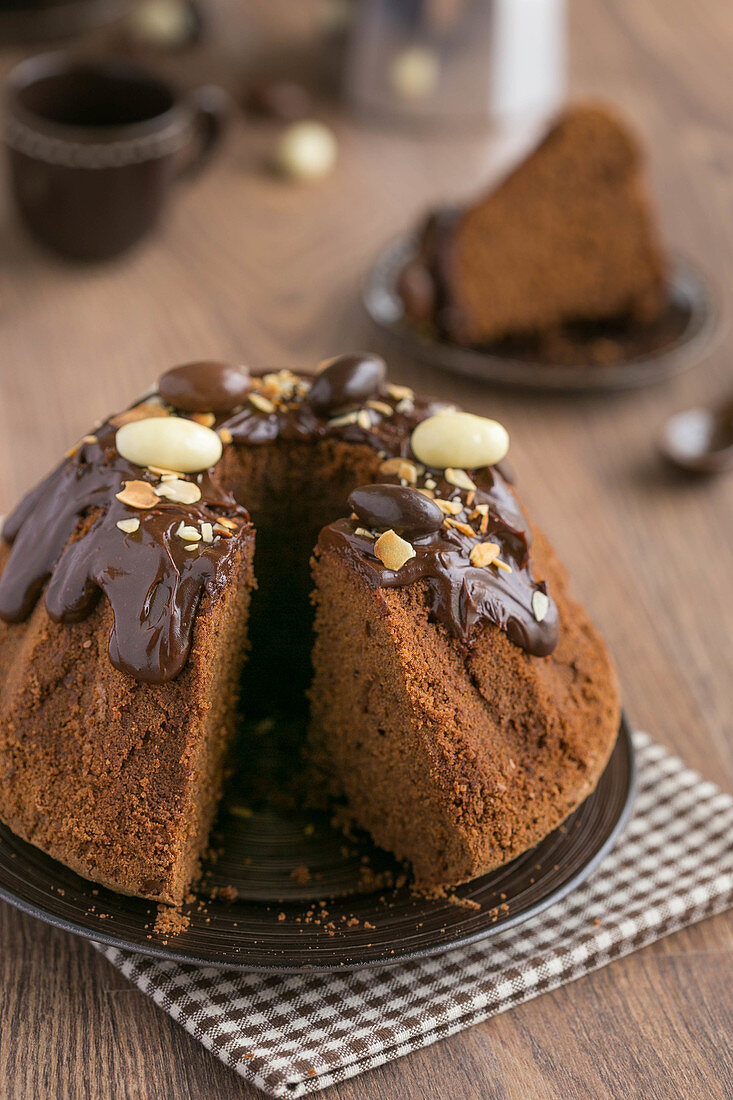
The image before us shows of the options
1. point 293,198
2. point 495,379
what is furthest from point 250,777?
point 293,198

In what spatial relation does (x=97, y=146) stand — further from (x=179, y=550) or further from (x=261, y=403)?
(x=179, y=550)

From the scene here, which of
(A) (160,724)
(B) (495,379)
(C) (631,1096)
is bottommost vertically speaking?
(C) (631,1096)

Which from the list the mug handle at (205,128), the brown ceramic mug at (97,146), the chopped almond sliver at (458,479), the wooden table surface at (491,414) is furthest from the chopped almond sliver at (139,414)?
the mug handle at (205,128)

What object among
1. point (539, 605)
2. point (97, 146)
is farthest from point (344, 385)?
point (97, 146)

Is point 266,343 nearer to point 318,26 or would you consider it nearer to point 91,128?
point 91,128

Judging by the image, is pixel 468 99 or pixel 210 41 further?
pixel 210 41

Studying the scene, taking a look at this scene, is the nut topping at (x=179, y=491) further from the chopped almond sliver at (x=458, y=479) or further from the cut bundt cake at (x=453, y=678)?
the chopped almond sliver at (x=458, y=479)
